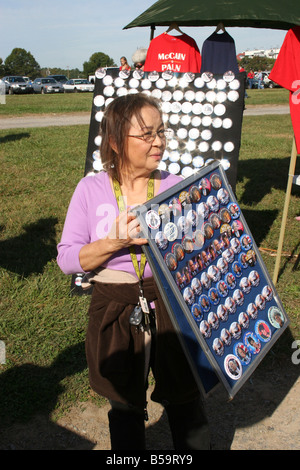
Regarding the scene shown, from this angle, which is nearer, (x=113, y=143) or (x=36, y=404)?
(x=113, y=143)

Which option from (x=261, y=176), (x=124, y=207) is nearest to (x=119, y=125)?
(x=124, y=207)

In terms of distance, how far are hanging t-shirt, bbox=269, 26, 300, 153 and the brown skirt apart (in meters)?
2.49

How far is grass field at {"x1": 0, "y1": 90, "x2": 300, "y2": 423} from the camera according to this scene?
3.13 meters

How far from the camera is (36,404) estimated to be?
116 inches

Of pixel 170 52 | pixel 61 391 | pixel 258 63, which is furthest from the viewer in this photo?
pixel 258 63

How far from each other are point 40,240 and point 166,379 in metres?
3.74

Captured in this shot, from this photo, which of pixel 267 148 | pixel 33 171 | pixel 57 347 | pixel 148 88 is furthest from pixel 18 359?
pixel 267 148

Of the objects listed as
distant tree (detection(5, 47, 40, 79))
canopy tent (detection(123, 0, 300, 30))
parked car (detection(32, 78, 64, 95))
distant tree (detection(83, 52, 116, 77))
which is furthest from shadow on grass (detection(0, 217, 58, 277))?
distant tree (detection(5, 47, 40, 79))

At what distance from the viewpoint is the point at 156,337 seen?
1960mm

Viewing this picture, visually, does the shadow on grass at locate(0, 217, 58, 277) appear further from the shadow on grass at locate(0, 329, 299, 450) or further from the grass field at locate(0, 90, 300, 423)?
the shadow on grass at locate(0, 329, 299, 450)

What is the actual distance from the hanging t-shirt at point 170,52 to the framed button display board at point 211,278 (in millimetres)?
4291

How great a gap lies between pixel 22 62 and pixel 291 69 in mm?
89184

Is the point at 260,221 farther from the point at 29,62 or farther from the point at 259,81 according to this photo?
the point at 29,62

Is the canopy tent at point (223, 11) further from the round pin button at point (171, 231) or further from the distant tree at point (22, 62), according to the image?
the distant tree at point (22, 62)
